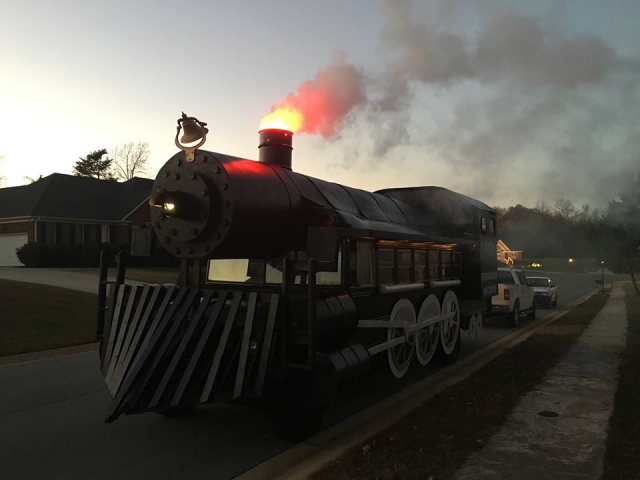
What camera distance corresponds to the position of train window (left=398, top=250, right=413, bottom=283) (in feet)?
22.7

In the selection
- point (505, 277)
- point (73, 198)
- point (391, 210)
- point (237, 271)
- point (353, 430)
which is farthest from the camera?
point (73, 198)

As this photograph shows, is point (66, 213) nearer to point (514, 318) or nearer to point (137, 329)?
point (514, 318)

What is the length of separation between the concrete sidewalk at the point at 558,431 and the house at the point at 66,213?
28.5 meters

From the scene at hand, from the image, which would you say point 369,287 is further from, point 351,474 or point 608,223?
point 608,223

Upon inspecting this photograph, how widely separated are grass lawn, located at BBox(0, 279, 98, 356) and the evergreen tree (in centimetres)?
4662

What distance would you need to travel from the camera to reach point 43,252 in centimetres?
2739

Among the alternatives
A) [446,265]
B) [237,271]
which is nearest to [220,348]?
[237,271]

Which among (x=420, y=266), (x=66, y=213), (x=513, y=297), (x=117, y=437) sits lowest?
(x=117, y=437)

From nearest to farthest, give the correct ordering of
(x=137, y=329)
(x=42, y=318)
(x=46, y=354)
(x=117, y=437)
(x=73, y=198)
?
(x=137, y=329) → (x=117, y=437) → (x=46, y=354) → (x=42, y=318) → (x=73, y=198)

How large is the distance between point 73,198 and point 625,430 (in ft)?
113

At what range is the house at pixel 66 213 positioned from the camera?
1202 inches

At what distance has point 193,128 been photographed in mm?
4988

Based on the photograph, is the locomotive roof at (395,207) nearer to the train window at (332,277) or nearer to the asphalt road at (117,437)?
the train window at (332,277)

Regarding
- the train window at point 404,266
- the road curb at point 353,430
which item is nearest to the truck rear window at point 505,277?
the road curb at point 353,430
